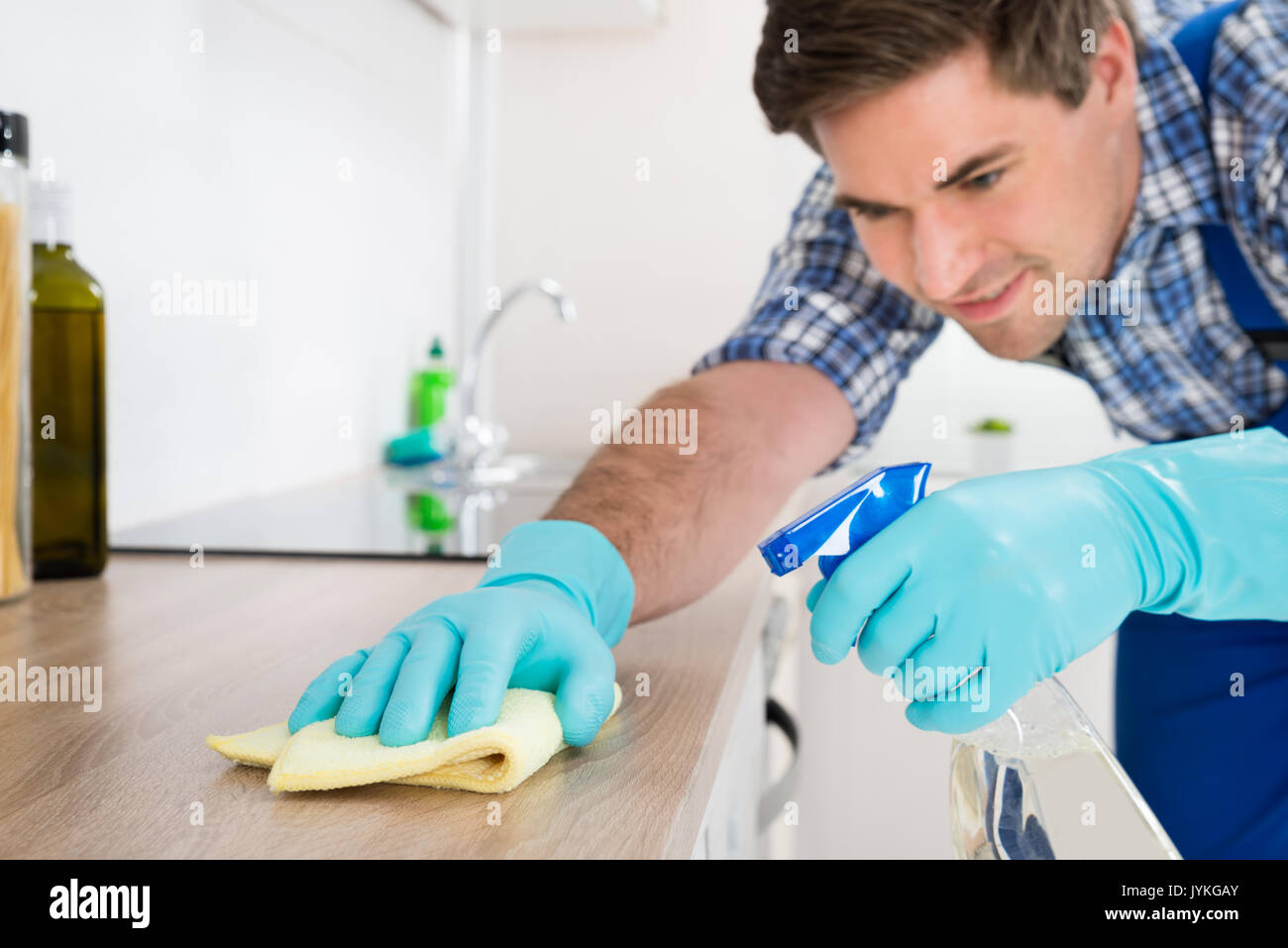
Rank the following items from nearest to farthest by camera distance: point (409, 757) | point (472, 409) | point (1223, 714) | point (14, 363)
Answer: point (409, 757), point (14, 363), point (1223, 714), point (472, 409)

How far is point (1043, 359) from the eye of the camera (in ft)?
4.43

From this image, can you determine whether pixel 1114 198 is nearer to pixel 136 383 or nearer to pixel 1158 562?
pixel 1158 562

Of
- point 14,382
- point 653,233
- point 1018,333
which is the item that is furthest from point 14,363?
point 653,233

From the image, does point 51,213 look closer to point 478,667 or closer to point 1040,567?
point 478,667

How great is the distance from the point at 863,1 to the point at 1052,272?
1.10 feet

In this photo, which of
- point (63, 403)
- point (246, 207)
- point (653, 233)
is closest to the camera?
point (63, 403)

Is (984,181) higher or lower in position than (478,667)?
higher

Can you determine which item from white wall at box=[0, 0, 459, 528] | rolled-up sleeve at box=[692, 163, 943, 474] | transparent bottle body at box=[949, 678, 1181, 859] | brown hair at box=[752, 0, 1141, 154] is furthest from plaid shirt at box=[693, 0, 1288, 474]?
white wall at box=[0, 0, 459, 528]

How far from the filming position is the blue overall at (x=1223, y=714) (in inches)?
44.3

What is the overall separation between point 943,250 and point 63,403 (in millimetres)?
807

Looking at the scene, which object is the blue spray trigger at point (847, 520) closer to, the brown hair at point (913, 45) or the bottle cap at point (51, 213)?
the brown hair at point (913, 45)

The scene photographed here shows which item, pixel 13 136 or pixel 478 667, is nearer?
pixel 478 667

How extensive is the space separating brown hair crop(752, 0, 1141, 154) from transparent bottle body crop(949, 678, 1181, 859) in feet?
1.94

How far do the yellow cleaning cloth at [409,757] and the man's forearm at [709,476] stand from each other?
1.11ft
